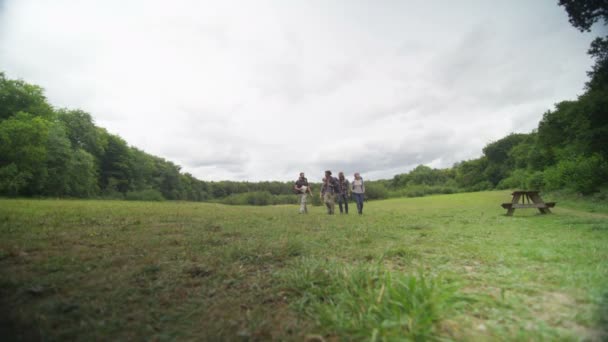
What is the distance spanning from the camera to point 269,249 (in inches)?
185

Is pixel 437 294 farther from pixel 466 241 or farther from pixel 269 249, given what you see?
pixel 466 241

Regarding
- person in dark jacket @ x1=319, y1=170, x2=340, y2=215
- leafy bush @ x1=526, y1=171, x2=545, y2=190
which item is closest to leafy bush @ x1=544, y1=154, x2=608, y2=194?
leafy bush @ x1=526, y1=171, x2=545, y2=190

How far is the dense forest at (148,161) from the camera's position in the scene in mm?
16391

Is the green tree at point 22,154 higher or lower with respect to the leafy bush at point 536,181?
higher

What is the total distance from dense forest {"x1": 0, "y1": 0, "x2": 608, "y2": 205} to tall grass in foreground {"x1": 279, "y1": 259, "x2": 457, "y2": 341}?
2021cm

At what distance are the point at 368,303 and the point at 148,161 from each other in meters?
85.6

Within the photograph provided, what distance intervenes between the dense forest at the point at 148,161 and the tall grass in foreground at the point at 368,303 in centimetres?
2021

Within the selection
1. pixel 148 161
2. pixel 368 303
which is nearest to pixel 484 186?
pixel 368 303

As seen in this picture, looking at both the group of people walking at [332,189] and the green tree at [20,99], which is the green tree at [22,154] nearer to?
the green tree at [20,99]

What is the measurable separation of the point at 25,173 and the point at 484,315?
41.0m

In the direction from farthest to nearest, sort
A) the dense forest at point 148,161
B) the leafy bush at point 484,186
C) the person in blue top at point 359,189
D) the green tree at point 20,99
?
the leafy bush at point 484,186, the green tree at point 20,99, the dense forest at point 148,161, the person in blue top at point 359,189

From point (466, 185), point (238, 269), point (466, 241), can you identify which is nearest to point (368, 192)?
point (466, 185)

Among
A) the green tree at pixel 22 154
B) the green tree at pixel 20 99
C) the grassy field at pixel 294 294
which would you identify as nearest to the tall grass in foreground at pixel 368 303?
the grassy field at pixel 294 294

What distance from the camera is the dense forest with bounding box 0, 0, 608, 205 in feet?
53.8
